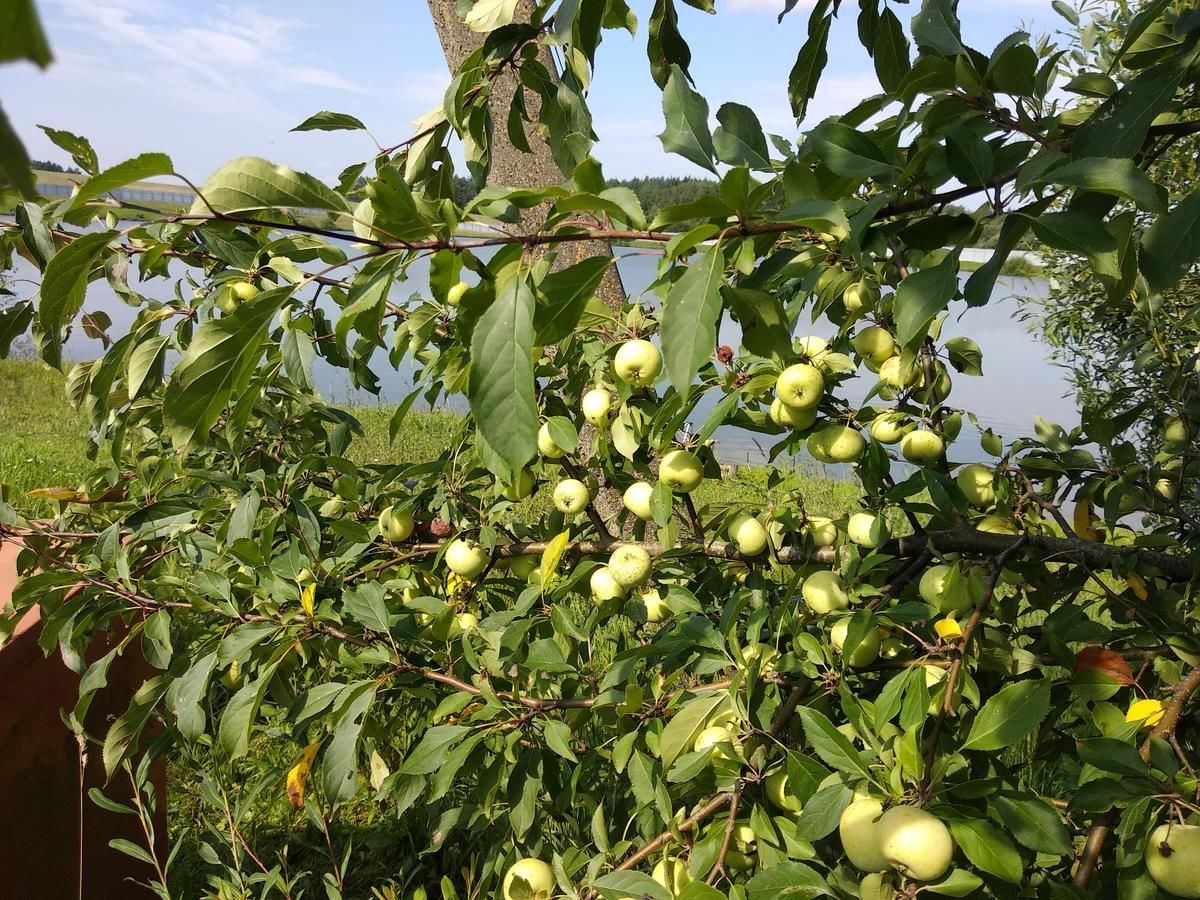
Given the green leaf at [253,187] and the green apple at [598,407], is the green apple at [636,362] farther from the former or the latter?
the green leaf at [253,187]

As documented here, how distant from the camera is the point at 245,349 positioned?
0.63 meters

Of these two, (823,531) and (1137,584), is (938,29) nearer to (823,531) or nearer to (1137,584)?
(823,531)

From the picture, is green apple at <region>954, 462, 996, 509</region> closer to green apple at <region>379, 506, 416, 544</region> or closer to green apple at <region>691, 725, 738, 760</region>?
green apple at <region>691, 725, 738, 760</region>

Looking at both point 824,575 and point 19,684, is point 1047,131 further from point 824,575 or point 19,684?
point 19,684

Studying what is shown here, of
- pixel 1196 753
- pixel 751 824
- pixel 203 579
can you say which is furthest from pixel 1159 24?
pixel 203 579

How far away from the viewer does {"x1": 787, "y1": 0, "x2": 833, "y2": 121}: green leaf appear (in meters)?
1.28

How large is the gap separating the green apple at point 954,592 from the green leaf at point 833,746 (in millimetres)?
280

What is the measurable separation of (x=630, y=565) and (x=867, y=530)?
0.30 meters

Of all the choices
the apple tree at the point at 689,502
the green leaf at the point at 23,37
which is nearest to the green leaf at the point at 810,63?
the apple tree at the point at 689,502

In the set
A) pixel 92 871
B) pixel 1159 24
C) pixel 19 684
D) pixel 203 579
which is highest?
pixel 1159 24

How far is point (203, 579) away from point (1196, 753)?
4.23 ft

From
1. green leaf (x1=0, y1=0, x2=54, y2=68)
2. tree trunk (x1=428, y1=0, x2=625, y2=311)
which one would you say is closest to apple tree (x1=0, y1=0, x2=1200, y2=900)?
green leaf (x1=0, y1=0, x2=54, y2=68)

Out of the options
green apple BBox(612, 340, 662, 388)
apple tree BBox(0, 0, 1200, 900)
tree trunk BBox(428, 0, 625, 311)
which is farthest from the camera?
tree trunk BBox(428, 0, 625, 311)

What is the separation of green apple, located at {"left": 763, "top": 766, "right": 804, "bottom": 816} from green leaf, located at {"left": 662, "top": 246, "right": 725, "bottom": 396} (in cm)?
58
